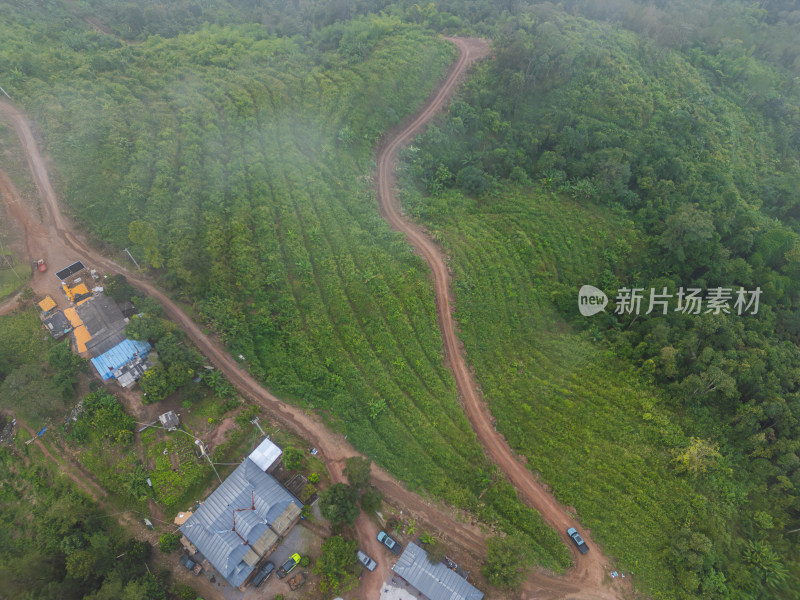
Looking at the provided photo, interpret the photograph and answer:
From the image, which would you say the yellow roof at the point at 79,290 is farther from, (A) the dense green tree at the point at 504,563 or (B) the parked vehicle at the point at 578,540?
(B) the parked vehicle at the point at 578,540

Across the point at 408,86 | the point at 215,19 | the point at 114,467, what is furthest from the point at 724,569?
the point at 215,19

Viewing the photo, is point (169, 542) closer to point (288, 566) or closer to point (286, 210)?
point (288, 566)

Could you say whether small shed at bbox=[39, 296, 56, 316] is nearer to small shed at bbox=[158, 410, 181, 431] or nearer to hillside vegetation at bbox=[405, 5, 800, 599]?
small shed at bbox=[158, 410, 181, 431]

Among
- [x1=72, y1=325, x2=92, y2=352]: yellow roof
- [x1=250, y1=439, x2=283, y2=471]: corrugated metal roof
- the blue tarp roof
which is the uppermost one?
[x1=72, y1=325, x2=92, y2=352]: yellow roof

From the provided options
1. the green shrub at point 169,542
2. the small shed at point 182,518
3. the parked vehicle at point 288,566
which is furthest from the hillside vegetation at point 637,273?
the green shrub at point 169,542

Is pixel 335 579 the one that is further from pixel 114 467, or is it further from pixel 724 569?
pixel 724 569

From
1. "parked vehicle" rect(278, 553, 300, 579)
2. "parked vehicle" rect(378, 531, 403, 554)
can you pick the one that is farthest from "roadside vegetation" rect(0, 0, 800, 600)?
"parked vehicle" rect(278, 553, 300, 579)

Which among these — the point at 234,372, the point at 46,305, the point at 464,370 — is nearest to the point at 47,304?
the point at 46,305
